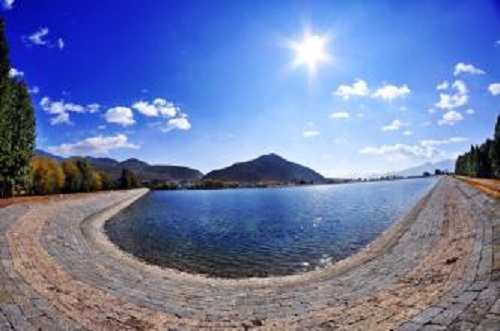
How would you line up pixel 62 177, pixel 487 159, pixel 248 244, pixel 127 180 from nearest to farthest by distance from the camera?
1. pixel 248 244
2. pixel 62 177
3. pixel 487 159
4. pixel 127 180

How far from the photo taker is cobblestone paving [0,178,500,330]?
35.1 feet

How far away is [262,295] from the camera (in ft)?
49.0

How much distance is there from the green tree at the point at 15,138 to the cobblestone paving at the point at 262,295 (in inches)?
1348

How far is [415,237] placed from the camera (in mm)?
24984

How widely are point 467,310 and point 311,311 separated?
462cm

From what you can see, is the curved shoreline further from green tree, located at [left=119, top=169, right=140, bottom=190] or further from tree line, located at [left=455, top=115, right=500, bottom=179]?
green tree, located at [left=119, top=169, right=140, bottom=190]

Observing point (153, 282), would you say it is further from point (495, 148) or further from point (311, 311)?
point (495, 148)

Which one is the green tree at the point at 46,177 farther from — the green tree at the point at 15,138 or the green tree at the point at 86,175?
the green tree at the point at 15,138

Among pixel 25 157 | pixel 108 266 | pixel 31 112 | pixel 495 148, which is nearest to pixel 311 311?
pixel 108 266

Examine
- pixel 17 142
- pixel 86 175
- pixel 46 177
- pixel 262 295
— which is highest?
pixel 17 142

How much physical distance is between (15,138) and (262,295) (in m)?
55.3

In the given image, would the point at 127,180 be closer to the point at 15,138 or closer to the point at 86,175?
the point at 86,175

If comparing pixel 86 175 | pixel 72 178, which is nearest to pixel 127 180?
pixel 86 175

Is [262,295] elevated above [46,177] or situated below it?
below
